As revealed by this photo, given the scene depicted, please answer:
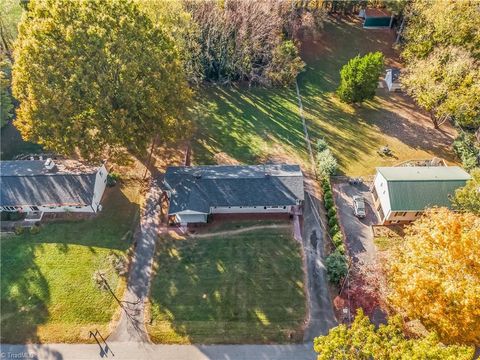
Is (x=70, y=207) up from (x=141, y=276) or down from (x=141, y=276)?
up

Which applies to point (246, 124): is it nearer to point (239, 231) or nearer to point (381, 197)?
point (239, 231)

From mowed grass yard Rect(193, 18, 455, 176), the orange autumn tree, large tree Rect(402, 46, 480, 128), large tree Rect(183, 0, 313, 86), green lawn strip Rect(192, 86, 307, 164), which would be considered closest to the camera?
the orange autumn tree

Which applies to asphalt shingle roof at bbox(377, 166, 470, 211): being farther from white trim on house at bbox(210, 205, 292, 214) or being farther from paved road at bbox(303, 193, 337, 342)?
white trim on house at bbox(210, 205, 292, 214)

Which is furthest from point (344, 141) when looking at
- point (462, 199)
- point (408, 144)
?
point (462, 199)

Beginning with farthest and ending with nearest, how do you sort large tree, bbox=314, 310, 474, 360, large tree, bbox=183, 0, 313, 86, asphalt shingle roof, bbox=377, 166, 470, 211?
large tree, bbox=183, 0, 313, 86 → asphalt shingle roof, bbox=377, 166, 470, 211 → large tree, bbox=314, 310, 474, 360

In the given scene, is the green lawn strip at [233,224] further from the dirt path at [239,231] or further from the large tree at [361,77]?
the large tree at [361,77]

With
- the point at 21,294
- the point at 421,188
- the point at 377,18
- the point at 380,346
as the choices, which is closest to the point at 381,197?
the point at 421,188

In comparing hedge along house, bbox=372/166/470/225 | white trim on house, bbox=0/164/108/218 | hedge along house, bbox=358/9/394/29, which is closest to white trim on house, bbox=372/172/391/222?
hedge along house, bbox=372/166/470/225
